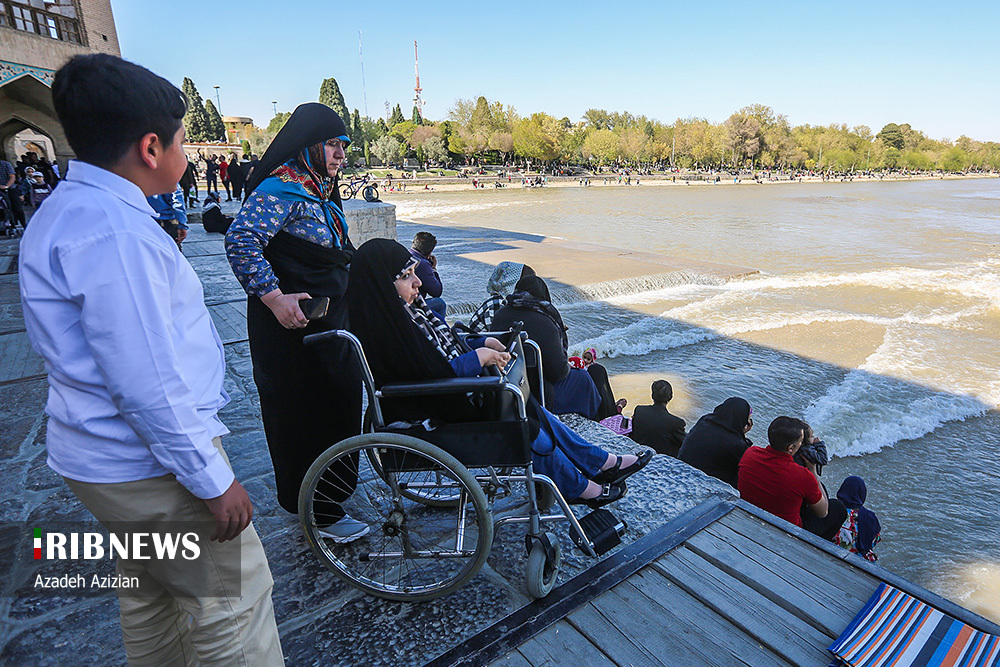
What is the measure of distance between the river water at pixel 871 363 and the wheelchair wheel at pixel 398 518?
375 centimetres

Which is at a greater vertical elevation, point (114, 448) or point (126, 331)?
point (126, 331)

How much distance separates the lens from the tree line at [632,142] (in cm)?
7162

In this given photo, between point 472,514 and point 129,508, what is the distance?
1527mm

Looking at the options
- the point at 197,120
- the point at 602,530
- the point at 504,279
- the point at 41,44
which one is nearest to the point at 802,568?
the point at 602,530

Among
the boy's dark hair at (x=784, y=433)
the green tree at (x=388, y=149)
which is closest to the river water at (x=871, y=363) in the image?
the boy's dark hair at (x=784, y=433)

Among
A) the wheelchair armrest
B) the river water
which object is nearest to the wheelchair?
the wheelchair armrest

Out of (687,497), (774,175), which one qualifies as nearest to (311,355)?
(687,497)

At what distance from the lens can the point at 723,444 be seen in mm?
3580

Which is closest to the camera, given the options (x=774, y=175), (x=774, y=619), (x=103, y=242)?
(x=103, y=242)

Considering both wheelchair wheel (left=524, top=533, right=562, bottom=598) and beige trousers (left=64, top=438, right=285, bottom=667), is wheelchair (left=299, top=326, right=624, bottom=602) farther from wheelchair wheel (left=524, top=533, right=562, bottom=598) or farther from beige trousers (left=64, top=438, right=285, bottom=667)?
beige trousers (left=64, top=438, right=285, bottom=667)

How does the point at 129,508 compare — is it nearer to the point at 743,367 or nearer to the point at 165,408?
the point at 165,408

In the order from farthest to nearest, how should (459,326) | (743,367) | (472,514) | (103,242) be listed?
(743,367)
(459,326)
(472,514)
(103,242)

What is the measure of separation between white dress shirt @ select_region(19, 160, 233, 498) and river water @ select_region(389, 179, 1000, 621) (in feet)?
16.1

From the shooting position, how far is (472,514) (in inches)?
97.2
